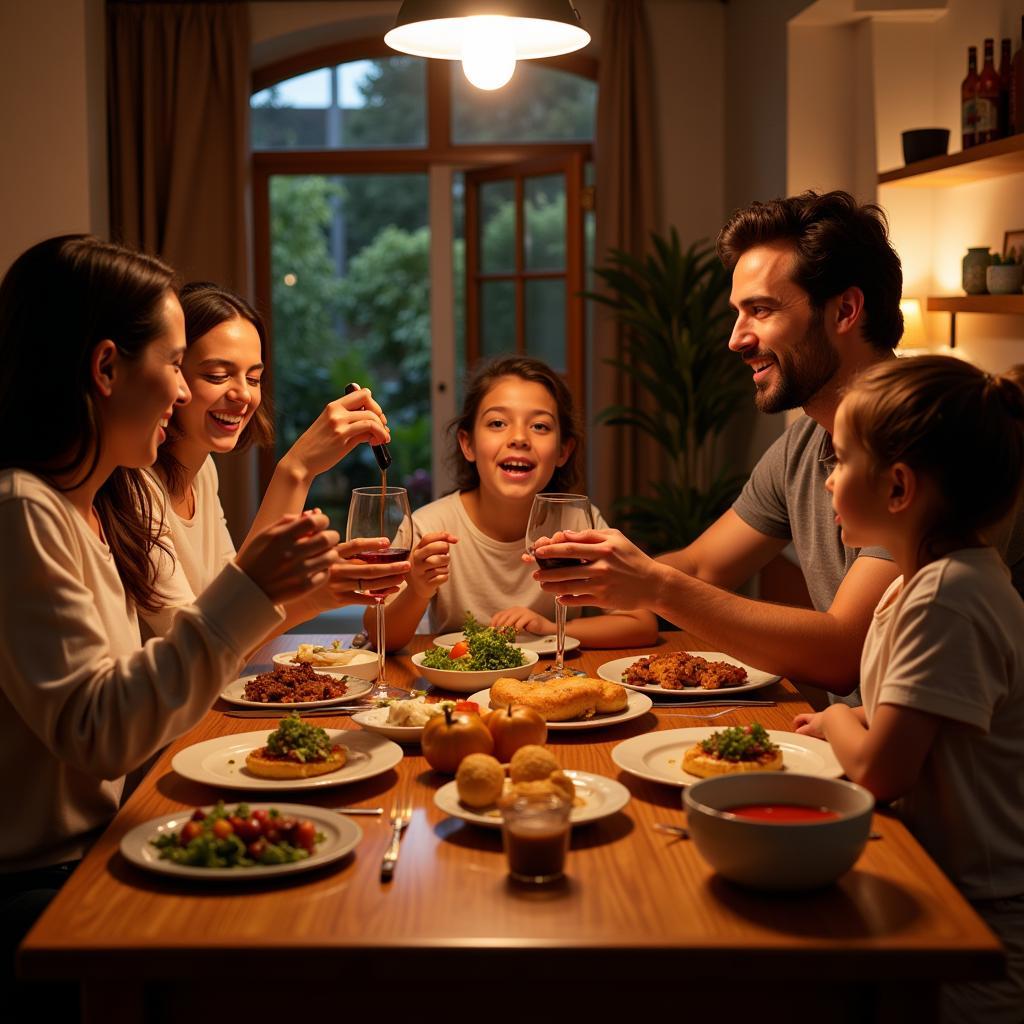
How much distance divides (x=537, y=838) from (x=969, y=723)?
54 cm

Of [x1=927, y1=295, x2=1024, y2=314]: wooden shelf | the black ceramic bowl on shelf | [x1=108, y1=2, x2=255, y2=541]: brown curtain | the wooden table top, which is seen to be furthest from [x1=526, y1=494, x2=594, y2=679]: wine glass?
[x1=108, y1=2, x2=255, y2=541]: brown curtain

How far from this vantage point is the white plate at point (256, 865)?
126cm

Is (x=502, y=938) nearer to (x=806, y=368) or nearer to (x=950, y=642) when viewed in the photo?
(x=950, y=642)

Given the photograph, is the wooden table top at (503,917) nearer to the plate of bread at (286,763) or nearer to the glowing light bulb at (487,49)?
the plate of bread at (286,763)

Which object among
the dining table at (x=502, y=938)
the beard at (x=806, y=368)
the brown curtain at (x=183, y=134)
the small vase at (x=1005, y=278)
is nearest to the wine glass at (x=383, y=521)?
the dining table at (x=502, y=938)

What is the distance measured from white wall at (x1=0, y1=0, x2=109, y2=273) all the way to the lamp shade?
3242 mm

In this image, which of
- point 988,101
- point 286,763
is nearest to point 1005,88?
point 988,101

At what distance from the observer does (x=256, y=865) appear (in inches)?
50.9

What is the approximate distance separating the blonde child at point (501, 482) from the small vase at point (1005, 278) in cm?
146

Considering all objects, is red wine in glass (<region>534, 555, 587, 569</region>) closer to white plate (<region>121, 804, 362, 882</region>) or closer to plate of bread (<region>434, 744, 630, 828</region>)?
plate of bread (<region>434, 744, 630, 828</region>)

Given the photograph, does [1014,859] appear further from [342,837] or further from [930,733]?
[342,837]

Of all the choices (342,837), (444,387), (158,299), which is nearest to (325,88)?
(444,387)

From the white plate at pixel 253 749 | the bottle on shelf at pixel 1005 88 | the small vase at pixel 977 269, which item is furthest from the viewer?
Result: the small vase at pixel 977 269
